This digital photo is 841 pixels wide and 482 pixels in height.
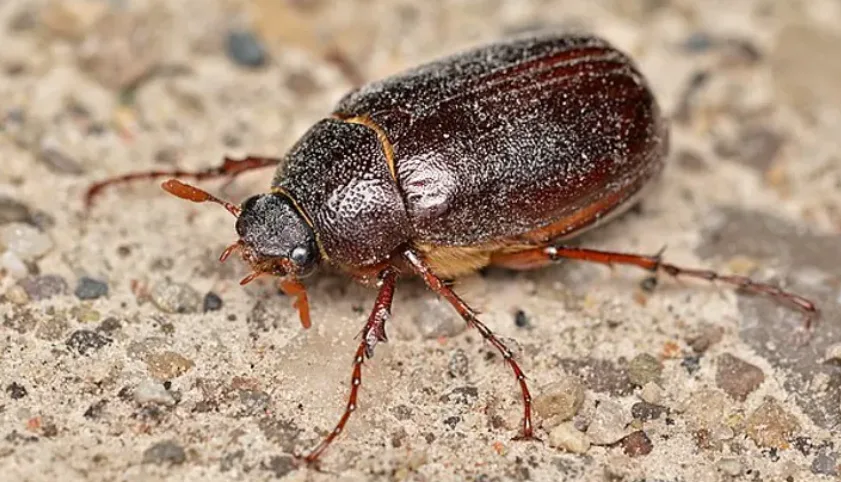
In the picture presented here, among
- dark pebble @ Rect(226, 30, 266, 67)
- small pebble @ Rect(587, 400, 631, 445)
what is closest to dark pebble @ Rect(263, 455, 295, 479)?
small pebble @ Rect(587, 400, 631, 445)

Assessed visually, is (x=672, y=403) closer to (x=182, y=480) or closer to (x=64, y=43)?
(x=182, y=480)

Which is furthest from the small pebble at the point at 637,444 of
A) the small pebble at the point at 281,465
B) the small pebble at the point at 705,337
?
the small pebble at the point at 281,465

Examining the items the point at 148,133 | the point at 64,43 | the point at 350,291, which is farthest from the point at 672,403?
the point at 64,43

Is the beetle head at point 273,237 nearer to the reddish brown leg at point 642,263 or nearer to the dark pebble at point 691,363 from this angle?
the reddish brown leg at point 642,263

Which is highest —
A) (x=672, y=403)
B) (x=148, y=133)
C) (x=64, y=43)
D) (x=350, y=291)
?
(x=64, y=43)

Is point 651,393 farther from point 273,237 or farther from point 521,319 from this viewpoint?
point 273,237

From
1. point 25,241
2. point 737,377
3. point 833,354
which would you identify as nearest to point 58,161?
point 25,241
